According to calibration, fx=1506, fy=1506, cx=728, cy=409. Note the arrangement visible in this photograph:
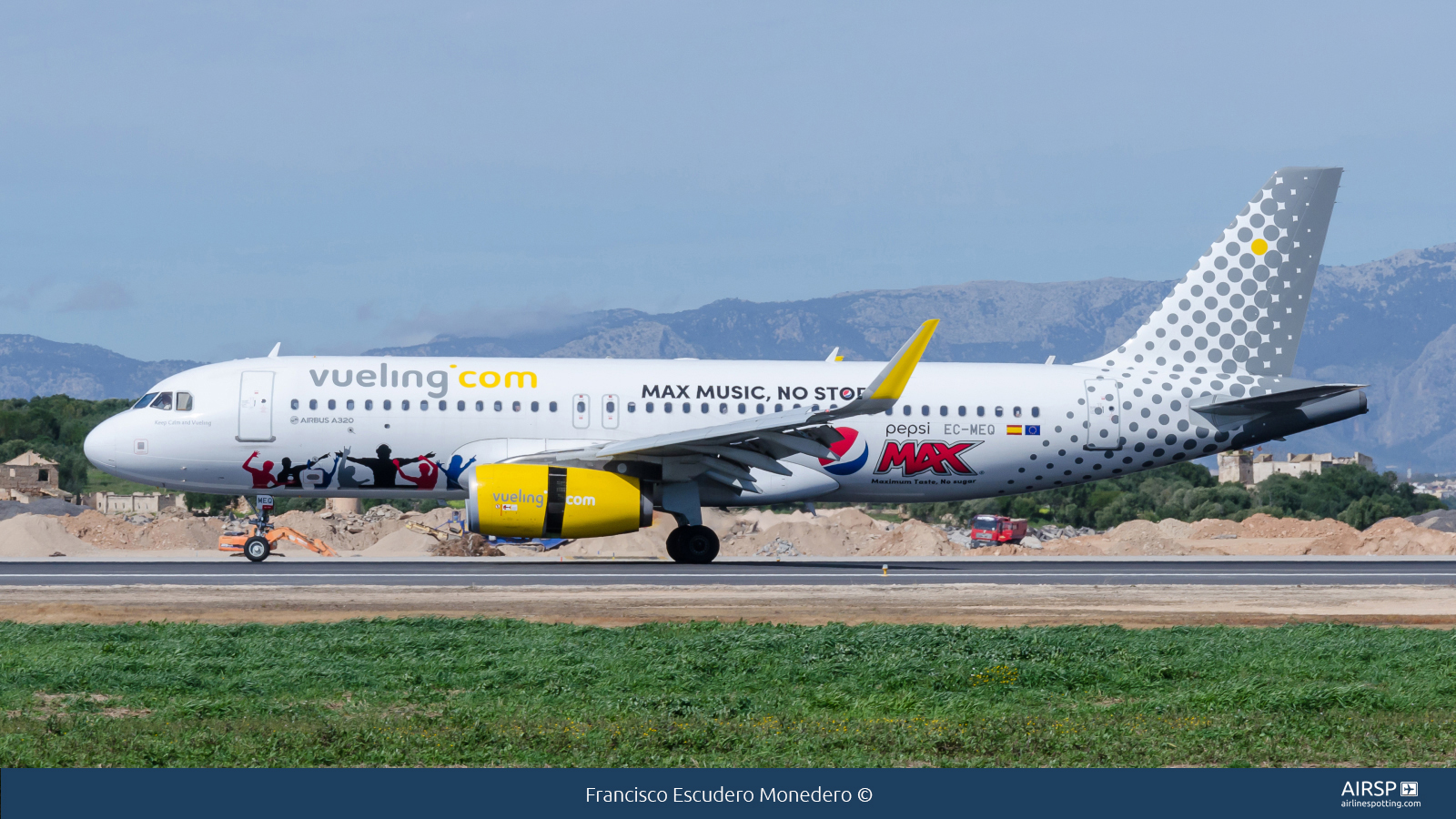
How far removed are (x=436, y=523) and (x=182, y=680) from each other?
3182 cm

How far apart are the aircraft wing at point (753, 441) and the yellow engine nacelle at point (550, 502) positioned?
72 centimetres

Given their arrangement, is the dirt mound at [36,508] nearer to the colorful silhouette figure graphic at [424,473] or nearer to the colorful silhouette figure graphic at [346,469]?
the colorful silhouette figure graphic at [346,469]

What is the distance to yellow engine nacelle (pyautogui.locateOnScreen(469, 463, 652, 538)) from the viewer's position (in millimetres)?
23625

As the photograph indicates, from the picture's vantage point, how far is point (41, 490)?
6738cm

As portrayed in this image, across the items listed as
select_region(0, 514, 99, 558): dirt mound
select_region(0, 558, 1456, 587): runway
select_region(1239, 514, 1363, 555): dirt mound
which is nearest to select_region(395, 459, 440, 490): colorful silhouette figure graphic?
select_region(0, 558, 1456, 587): runway

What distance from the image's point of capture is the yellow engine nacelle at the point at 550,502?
23.6m

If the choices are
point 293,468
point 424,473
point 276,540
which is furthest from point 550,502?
point 276,540

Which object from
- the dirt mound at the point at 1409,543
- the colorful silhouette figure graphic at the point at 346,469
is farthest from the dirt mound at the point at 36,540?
the dirt mound at the point at 1409,543

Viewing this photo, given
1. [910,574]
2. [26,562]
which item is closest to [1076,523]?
[910,574]

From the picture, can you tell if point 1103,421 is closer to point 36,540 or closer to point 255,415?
point 255,415

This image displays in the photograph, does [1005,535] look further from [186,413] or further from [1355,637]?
[1355,637]

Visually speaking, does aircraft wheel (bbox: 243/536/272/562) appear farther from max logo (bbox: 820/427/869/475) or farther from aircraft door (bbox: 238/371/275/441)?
max logo (bbox: 820/427/869/475)

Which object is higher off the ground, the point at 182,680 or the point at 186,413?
the point at 186,413

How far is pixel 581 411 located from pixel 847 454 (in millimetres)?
4787
